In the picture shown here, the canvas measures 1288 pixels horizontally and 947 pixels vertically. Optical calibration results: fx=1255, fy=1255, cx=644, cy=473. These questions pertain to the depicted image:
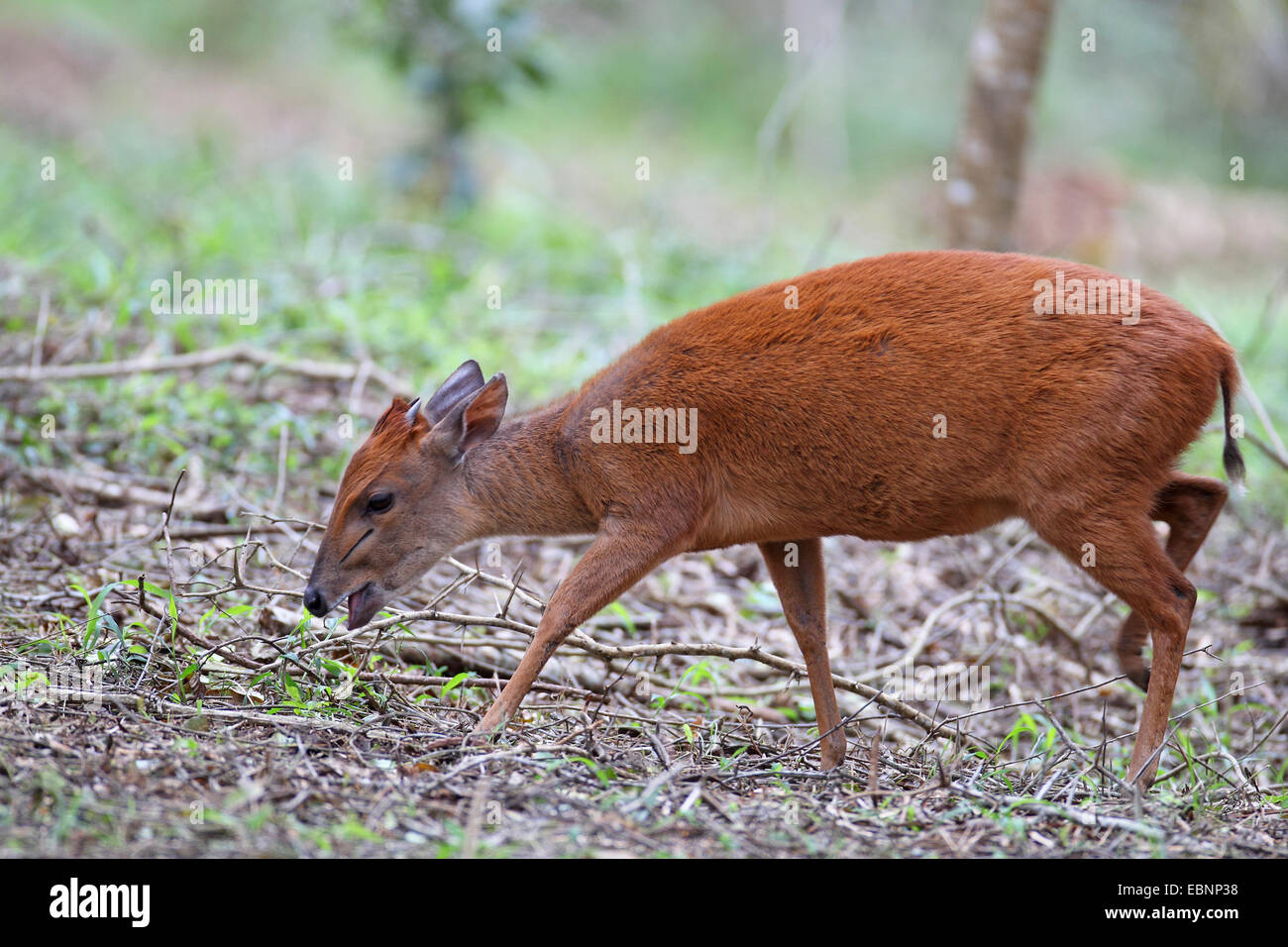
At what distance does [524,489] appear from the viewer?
5.02 meters

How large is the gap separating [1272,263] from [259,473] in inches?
592

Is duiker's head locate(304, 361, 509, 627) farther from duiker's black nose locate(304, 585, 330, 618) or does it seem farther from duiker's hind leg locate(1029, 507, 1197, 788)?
duiker's hind leg locate(1029, 507, 1197, 788)

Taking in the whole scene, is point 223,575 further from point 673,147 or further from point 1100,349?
point 673,147

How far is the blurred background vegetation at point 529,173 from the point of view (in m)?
8.11

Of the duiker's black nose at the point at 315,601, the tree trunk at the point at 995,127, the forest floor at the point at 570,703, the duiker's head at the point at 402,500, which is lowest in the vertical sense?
the forest floor at the point at 570,703

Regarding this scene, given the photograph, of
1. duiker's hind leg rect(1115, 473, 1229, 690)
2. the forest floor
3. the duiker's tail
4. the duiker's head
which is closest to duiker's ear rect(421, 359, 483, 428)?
the duiker's head

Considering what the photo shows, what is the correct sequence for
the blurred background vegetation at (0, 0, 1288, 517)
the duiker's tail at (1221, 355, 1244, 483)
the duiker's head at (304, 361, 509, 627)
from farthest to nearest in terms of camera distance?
the blurred background vegetation at (0, 0, 1288, 517) < the duiker's head at (304, 361, 509, 627) < the duiker's tail at (1221, 355, 1244, 483)

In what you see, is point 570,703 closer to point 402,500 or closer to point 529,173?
point 402,500

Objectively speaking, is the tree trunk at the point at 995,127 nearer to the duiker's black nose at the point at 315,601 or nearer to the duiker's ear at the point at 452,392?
the duiker's ear at the point at 452,392

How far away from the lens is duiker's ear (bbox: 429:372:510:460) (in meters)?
4.98

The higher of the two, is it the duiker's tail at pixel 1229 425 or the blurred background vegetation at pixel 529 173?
the blurred background vegetation at pixel 529 173

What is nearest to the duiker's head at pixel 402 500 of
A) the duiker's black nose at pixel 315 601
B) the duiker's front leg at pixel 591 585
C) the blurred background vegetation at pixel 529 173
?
the duiker's black nose at pixel 315 601

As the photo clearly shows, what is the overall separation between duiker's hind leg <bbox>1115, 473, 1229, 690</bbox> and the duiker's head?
269cm

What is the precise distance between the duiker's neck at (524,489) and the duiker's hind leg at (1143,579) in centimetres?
179
